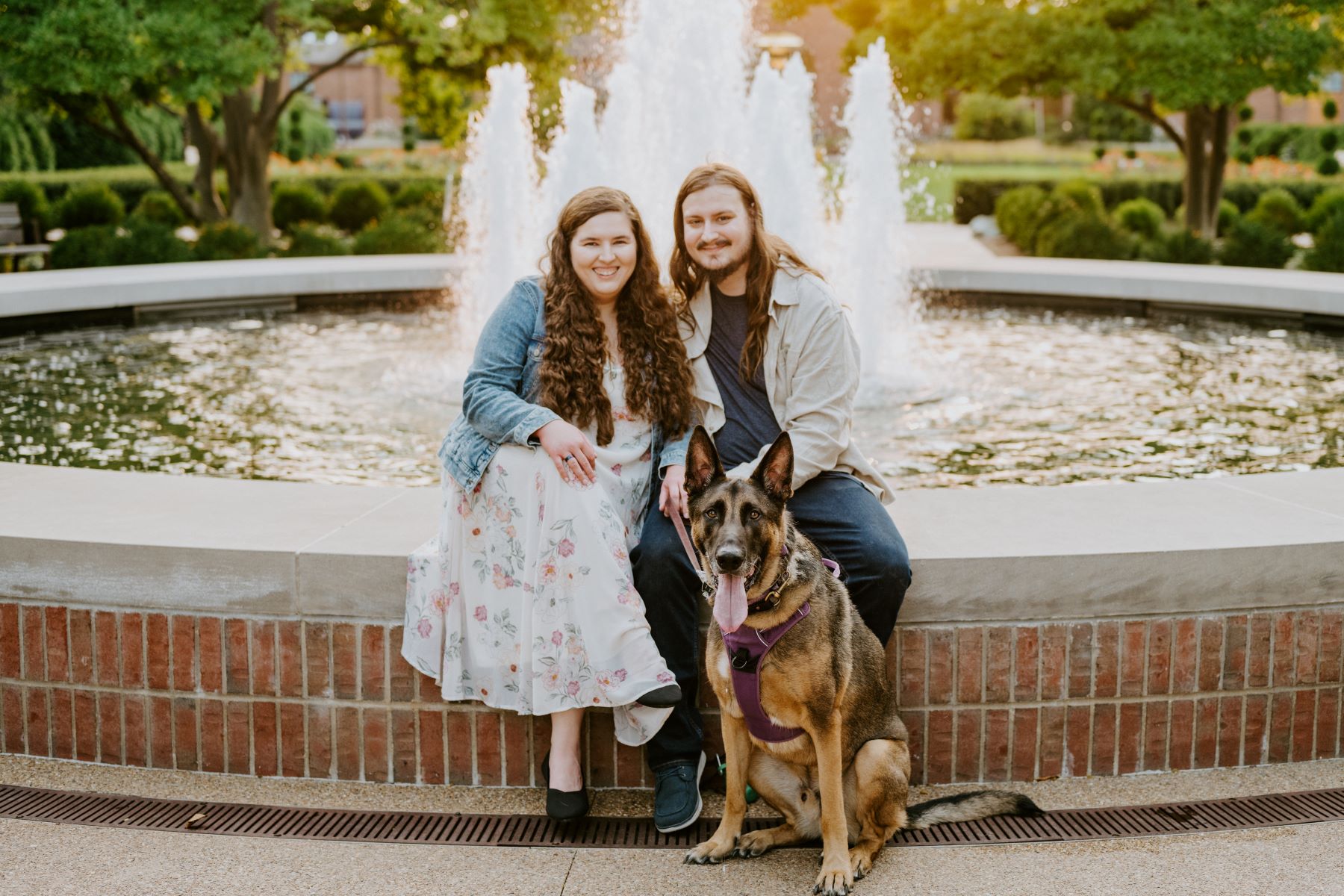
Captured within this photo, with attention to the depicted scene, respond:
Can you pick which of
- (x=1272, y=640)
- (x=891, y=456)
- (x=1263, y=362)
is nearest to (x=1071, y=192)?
(x=1263, y=362)

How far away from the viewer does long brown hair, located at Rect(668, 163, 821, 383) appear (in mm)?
4062

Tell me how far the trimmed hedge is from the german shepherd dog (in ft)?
81.5

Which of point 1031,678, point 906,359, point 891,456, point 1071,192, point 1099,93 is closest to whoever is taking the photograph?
point 1031,678

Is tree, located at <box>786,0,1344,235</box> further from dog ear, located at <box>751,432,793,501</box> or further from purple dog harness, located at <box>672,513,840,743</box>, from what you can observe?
purple dog harness, located at <box>672,513,840,743</box>

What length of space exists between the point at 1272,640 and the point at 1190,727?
1.16 feet

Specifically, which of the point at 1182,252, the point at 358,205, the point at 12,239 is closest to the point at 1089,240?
the point at 1182,252

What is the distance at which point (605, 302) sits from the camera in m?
4.02

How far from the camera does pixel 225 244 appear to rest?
1547 centimetres

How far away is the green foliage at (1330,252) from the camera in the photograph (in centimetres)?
1383

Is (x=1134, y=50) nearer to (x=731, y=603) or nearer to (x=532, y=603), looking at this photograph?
(x=532, y=603)

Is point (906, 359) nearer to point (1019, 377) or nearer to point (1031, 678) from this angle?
point (1019, 377)

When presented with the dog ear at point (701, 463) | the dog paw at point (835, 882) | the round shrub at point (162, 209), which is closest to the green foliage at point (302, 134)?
the round shrub at point (162, 209)

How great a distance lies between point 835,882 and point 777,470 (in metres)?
1.04

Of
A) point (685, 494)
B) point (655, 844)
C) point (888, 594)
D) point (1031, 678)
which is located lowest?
point (655, 844)
